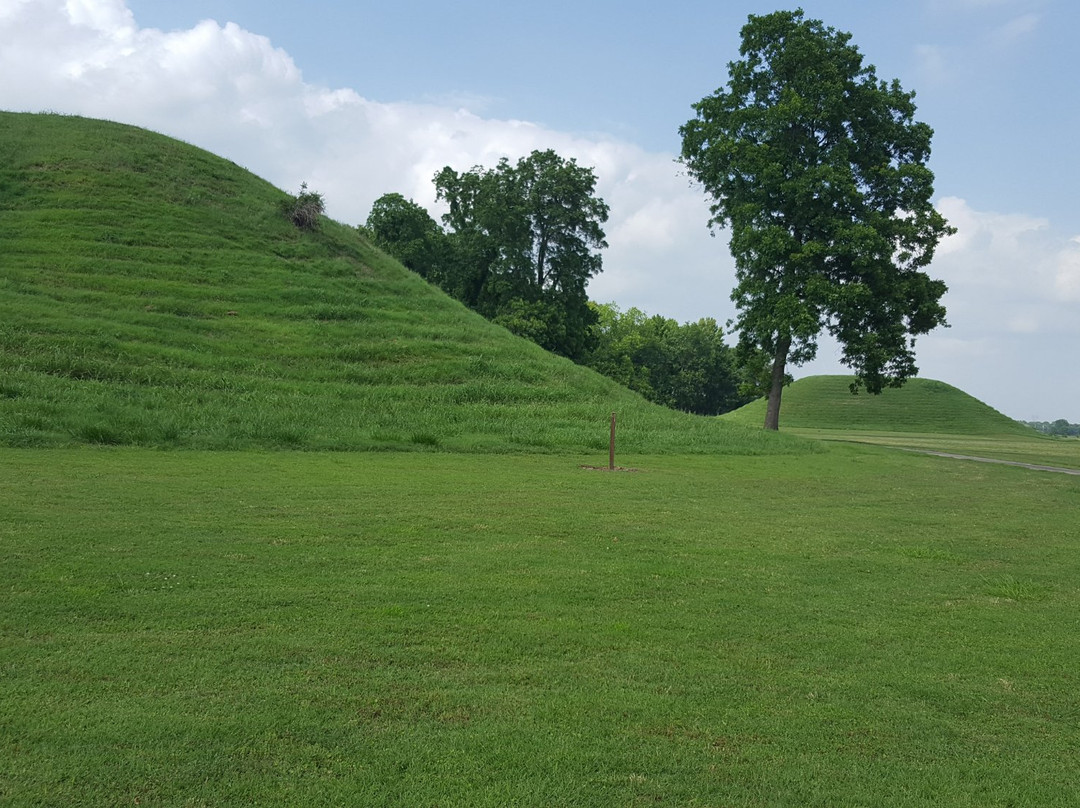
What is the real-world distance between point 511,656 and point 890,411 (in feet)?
287

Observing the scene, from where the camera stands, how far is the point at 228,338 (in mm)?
28500

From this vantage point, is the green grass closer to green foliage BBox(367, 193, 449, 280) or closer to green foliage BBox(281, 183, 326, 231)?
green foliage BBox(367, 193, 449, 280)

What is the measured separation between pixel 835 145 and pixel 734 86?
5747mm

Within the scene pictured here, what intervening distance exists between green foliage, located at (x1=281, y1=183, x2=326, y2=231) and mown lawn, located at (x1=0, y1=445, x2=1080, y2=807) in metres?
30.4

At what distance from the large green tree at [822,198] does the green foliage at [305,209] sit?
62.0ft

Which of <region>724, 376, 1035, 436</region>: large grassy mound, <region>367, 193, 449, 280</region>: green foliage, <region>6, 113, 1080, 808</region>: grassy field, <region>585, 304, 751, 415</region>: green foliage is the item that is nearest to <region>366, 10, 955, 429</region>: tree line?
<region>6, 113, 1080, 808</region>: grassy field

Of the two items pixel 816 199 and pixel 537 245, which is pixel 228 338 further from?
pixel 537 245

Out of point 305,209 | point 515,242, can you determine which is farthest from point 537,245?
point 305,209

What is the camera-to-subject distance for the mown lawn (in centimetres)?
441

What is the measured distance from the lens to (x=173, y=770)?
4.26 metres

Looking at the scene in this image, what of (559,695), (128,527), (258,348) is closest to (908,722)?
(559,695)

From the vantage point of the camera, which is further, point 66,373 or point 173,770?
point 66,373

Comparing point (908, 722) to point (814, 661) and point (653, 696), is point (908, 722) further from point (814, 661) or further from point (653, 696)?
point (653, 696)

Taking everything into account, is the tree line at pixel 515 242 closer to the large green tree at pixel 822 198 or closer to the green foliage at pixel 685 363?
the large green tree at pixel 822 198
